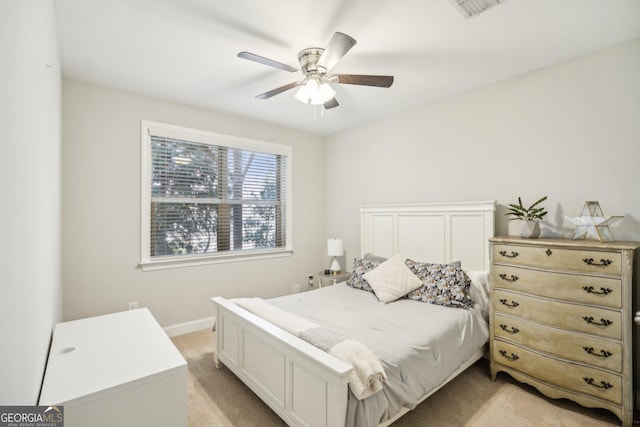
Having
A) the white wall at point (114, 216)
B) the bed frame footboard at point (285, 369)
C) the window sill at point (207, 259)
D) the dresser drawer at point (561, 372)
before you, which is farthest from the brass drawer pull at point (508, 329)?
the white wall at point (114, 216)

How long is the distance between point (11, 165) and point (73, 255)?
2425mm

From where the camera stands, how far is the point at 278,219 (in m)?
4.18

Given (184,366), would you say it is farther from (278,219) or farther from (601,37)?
(601,37)

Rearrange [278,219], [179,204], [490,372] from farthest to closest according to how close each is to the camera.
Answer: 1. [278,219]
2. [179,204]
3. [490,372]

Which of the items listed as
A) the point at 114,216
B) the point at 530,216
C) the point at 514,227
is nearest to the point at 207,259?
the point at 114,216

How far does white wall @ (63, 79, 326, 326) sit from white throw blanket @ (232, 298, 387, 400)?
1.68 m

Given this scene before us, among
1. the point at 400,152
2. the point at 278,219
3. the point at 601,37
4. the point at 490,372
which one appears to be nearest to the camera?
the point at 601,37

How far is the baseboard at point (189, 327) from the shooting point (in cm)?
315

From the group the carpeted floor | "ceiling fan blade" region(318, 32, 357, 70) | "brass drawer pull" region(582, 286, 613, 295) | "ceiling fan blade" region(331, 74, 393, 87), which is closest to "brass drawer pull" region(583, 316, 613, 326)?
"brass drawer pull" region(582, 286, 613, 295)

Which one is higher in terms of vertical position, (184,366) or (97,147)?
(97,147)

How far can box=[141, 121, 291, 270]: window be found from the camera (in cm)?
312

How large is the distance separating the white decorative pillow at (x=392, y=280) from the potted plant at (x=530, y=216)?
3.25ft

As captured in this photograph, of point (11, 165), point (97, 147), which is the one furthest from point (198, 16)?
point (97, 147)

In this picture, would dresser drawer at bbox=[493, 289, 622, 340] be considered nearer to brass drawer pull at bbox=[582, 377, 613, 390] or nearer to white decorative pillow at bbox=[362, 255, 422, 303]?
brass drawer pull at bbox=[582, 377, 613, 390]
